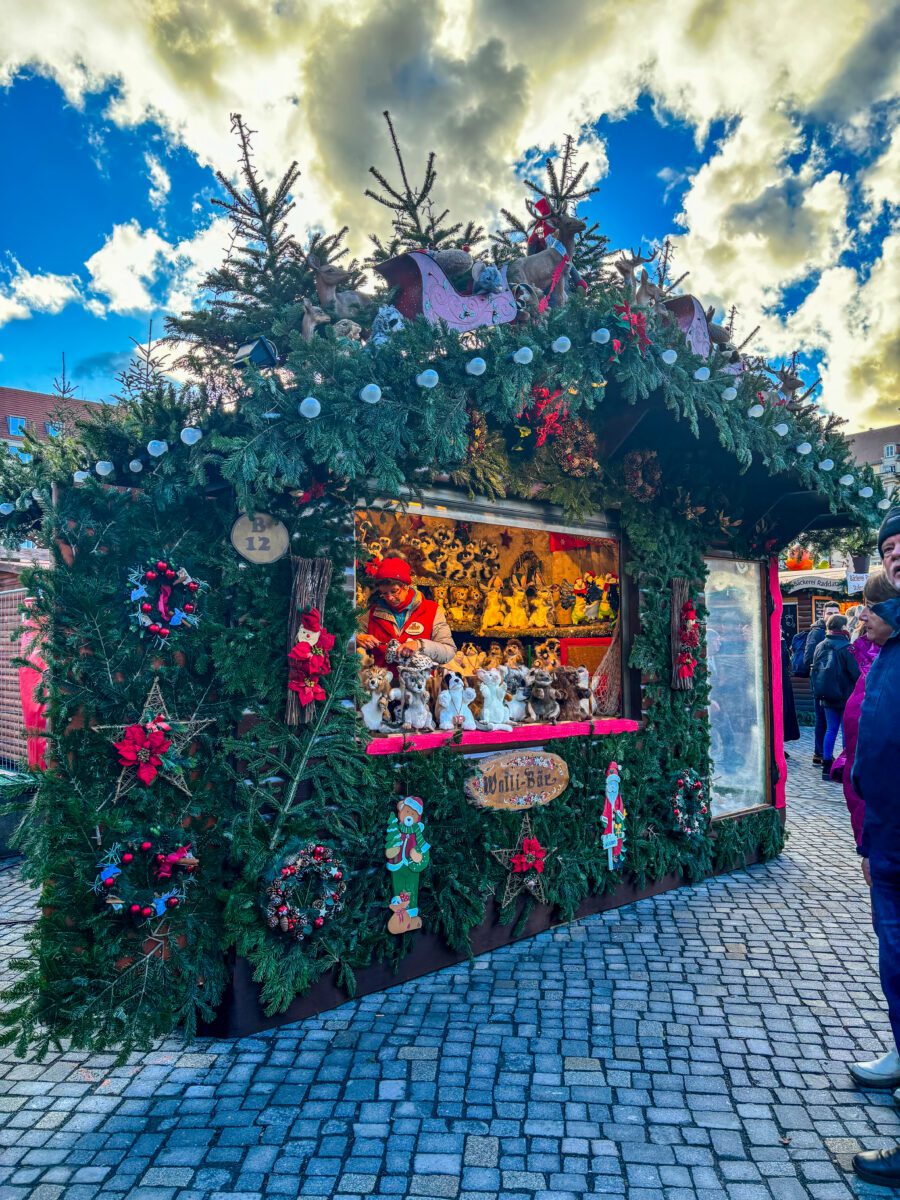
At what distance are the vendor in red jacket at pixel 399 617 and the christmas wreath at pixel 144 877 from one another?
1.86 m

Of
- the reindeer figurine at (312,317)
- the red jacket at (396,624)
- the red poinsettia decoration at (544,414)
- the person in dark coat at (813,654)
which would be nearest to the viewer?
the reindeer figurine at (312,317)

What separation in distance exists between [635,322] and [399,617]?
2448mm

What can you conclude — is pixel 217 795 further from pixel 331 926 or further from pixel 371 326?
pixel 371 326

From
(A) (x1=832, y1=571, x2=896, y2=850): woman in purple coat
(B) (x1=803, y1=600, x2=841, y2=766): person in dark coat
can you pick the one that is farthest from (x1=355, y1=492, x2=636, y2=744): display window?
(B) (x1=803, y1=600, x2=841, y2=766): person in dark coat

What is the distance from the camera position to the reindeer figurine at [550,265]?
4.60m

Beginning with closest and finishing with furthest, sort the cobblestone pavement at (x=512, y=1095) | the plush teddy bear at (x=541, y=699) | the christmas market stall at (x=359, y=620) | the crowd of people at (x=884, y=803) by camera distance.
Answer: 1. the cobblestone pavement at (x=512, y=1095)
2. the crowd of people at (x=884, y=803)
3. the christmas market stall at (x=359, y=620)
4. the plush teddy bear at (x=541, y=699)

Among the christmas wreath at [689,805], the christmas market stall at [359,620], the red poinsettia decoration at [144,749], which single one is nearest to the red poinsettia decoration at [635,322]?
the christmas market stall at [359,620]

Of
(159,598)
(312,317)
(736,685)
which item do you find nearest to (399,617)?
(159,598)

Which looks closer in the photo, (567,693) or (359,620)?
(359,620)

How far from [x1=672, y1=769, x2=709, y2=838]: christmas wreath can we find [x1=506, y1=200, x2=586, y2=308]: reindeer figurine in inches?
146

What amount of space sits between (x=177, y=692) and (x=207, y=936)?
3.92ft

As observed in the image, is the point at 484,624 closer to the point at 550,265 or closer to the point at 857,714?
the point at 550,265

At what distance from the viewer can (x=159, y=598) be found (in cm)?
348

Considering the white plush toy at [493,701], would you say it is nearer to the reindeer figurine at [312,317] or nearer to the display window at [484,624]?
the display window at [484,624]
